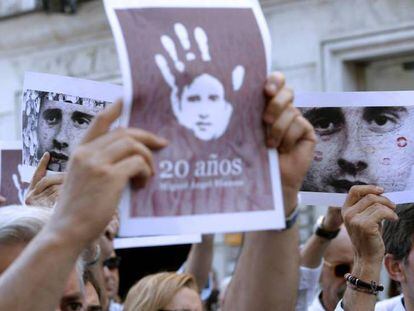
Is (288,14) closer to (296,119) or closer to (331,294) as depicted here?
(331,294)

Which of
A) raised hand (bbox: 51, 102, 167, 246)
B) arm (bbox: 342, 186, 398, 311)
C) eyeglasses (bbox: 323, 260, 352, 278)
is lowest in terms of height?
eyeglasses (bbox: 323, 260, 352, 278)

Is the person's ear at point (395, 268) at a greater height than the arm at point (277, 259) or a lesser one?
lesser

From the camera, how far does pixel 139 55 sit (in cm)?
223

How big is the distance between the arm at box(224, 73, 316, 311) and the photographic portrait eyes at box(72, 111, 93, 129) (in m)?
0.84

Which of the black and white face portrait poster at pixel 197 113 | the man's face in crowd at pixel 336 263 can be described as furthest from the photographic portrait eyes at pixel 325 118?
the man's face in crowd at pixel 336 263

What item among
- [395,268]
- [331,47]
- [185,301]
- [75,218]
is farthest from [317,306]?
[331,47]

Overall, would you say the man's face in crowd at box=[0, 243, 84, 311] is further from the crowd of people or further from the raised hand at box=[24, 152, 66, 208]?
the raised hand at box=[24, 152, 66, 208]

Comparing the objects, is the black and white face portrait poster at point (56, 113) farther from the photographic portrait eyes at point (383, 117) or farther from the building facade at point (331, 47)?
the building facade at point (331, 47)

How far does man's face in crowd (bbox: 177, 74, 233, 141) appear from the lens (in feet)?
7.46

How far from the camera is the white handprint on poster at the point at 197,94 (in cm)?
226

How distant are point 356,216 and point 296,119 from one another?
1.01m

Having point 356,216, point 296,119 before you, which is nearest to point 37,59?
point 356,216

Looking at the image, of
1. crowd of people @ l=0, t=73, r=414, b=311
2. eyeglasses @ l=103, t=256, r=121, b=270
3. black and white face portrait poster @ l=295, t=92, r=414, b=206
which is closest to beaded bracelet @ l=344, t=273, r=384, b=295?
crowd of people @ l=0, t=73, r=414, b=311

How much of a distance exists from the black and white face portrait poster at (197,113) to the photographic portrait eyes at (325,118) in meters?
1.03
